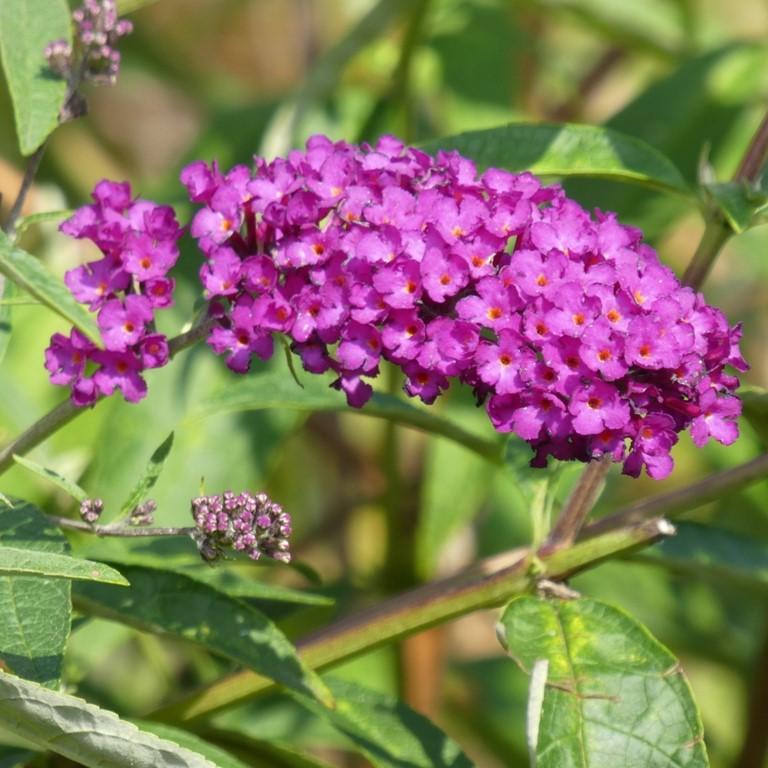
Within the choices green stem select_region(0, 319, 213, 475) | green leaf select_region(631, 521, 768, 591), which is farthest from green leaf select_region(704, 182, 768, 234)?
green stem select_region(0, 319, 213, 475)

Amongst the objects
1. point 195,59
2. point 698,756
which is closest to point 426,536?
point 698,756

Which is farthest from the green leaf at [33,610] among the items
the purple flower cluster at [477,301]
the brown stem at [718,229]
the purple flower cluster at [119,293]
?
the brown stem at [718,229]

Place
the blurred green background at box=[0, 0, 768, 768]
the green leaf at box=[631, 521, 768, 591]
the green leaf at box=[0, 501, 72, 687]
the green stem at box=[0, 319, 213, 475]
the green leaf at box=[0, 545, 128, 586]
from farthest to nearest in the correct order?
the blurred green background at box=[0, 0, 768, 768], the green leaf at box=[631, 521, 768, 591], the green stem at box=[0, 319, 213, 475], the green leaf at box=[0, 501, 72, 687], the green leaf at box=[0, 545, 128, 586]

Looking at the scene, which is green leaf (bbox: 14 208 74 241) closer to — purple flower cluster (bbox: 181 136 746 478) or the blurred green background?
purple flower cluster (bbox: 181 136 746 478)

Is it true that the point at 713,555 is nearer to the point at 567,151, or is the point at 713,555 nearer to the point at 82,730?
the point at 567,151

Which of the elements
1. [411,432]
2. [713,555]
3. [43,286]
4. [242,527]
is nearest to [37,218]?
[43,286]

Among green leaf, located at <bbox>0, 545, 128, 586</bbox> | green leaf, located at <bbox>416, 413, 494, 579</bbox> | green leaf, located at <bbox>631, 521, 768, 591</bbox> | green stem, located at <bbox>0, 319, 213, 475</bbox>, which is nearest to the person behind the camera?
green leaf, located at <bbox>0, 545, 128, 586</bbox>
